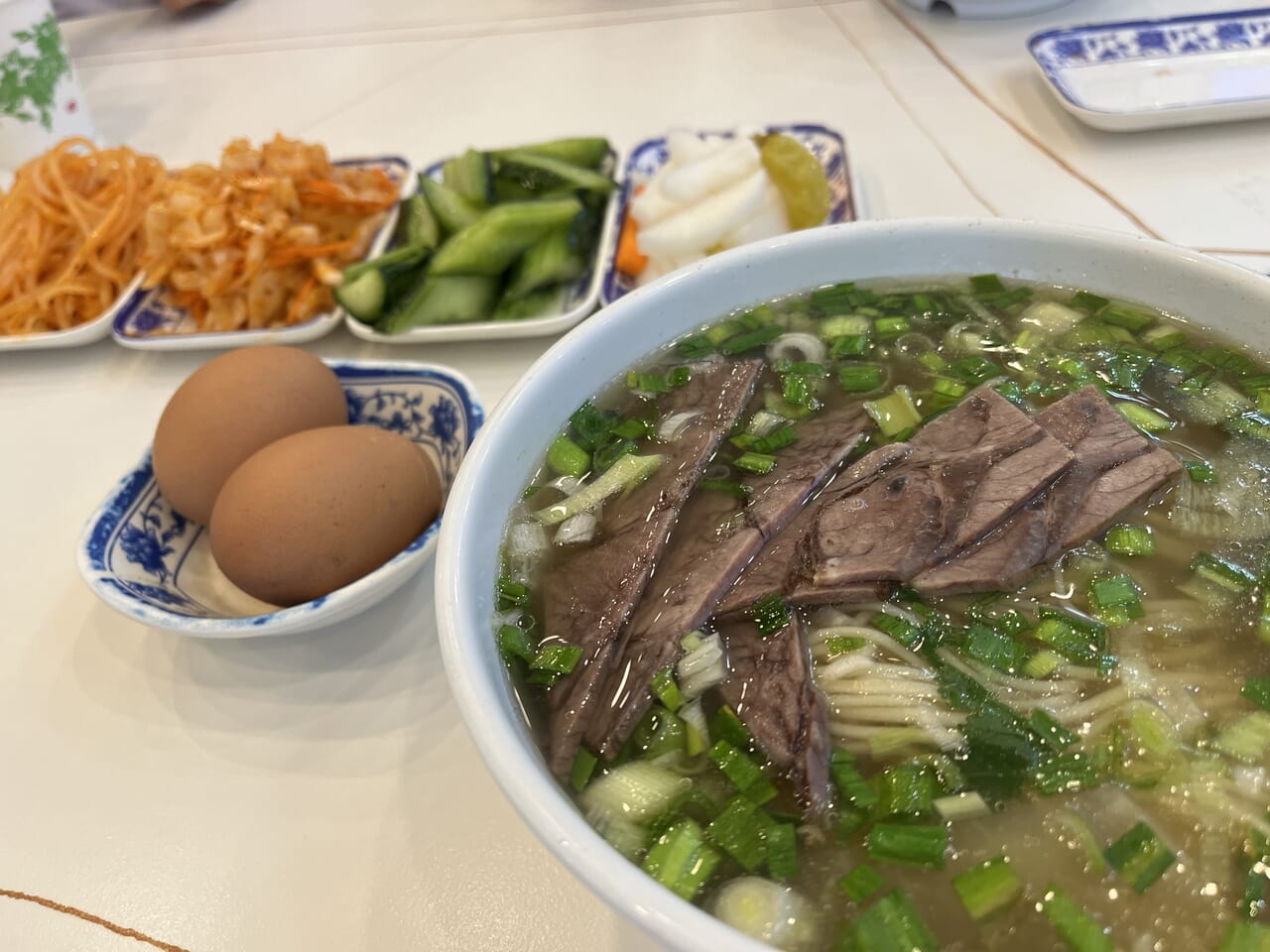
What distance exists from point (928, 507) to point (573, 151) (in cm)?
214

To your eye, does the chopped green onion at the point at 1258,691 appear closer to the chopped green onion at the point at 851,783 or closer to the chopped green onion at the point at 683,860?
the chopped green onion at the point at 851,783

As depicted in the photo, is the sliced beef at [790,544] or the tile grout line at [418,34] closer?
the sliced beef at [790,544]

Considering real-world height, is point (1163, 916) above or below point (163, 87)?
below

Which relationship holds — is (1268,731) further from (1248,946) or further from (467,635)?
(467,635)

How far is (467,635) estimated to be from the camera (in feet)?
3.34

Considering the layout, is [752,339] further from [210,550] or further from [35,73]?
[35,73]

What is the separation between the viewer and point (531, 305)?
2492mm

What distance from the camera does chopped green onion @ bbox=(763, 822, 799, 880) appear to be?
0.98 m

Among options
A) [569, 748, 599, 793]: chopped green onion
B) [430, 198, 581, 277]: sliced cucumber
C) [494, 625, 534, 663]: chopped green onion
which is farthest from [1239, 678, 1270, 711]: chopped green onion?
[430, 198, 581, 277]: sliced cucumber

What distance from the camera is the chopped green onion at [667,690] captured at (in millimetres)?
1131

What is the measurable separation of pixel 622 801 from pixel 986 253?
46.6 inches

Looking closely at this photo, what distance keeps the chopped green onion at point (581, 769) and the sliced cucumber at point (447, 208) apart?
80.2 inches

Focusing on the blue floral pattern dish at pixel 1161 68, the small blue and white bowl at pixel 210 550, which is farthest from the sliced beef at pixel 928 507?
the blue floral pattern dish at pixel 1161 68

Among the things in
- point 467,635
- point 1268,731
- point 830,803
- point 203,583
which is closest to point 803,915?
point 830,803
